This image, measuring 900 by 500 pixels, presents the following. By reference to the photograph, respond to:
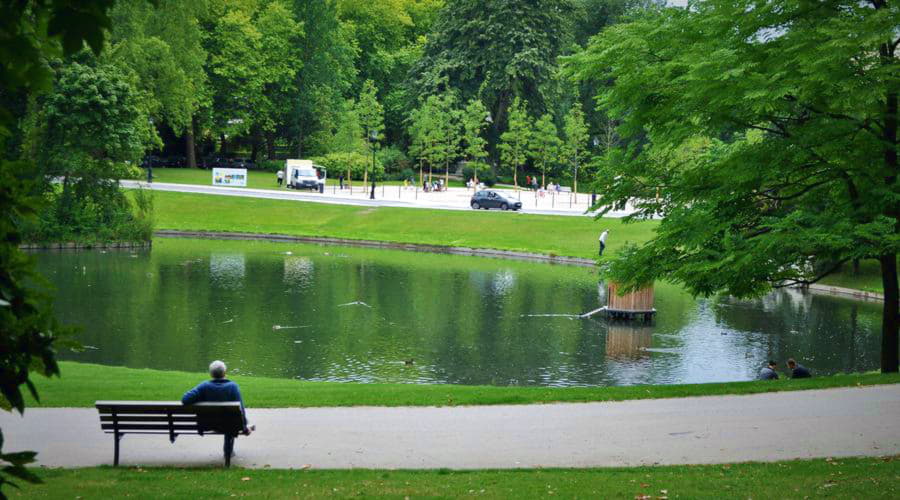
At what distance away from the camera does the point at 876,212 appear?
15.6 metres

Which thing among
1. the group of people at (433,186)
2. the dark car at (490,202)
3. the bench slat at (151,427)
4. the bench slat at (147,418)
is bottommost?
the bench slat at (151,427)

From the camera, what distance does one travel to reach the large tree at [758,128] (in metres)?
14.7

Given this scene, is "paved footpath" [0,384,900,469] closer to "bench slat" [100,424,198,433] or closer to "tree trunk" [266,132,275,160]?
"bench slat" [100,424,198,433]

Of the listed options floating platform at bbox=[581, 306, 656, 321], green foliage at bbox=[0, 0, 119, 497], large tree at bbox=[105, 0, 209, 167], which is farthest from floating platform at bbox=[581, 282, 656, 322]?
large tree at bbox=[105, 0, 209, 167]

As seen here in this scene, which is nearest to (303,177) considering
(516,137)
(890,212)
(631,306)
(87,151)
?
(516,137)

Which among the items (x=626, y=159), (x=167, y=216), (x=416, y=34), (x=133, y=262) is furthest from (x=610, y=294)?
(x=416, y=34)

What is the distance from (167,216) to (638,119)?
153 feet

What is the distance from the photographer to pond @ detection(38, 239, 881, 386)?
22797 mm

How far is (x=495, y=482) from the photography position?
9.51 meters

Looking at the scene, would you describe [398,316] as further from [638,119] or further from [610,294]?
[638,119]

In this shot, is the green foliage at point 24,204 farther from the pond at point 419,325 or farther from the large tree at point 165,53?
the large tree at point 165,53

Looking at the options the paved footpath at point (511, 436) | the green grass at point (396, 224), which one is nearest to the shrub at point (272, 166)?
the green grass at point (396, 224)

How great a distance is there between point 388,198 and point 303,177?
7.59 m

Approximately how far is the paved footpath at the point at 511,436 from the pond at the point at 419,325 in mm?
7646
